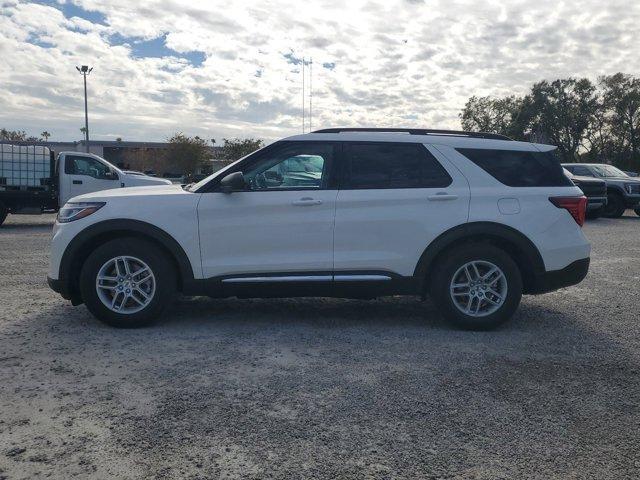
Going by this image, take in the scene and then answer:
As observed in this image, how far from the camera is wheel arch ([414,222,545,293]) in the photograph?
17.6 feet

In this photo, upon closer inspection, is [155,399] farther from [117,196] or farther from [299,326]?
[117,196]

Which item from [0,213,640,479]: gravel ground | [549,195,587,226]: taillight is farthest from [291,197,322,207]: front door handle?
→ [549,195,587,226]: taillight

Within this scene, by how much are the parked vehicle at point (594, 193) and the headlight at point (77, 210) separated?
50.8 feet

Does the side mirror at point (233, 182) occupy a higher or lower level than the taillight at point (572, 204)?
higher

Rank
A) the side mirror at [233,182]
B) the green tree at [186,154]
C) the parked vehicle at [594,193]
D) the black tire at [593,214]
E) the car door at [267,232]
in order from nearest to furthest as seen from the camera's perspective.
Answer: the side mirror at [233,182] < the car door at [267,232] < the parked vehicle at [594,193] < the black tire at [593,214] < the green tree at [186,154]

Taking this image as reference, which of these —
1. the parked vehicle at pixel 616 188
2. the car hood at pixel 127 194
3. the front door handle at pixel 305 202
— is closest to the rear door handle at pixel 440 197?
the front door handle at pixel 305 202

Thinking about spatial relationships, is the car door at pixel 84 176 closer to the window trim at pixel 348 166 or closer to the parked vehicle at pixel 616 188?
the window trim at pixel 348 166

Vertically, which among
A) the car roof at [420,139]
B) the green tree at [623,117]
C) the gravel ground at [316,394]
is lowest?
the gravel ground at [316,394]

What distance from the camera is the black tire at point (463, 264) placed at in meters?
5.39

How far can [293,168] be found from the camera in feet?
17.9

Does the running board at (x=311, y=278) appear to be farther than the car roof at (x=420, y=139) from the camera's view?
No

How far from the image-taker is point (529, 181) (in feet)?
18.1

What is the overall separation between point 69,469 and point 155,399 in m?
0.88

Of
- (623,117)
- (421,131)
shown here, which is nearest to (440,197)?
(421,131)
